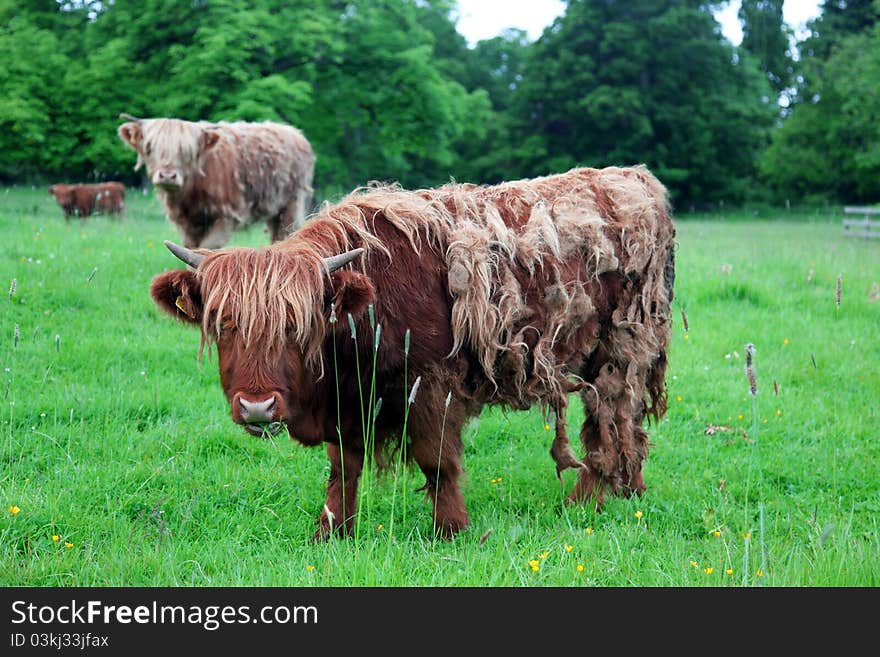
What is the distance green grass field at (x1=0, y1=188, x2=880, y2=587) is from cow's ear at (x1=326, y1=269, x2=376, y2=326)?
70 cm

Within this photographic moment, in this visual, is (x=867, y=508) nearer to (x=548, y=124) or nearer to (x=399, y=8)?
(x=399, y=8)

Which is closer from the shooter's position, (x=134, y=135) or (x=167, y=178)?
(x=167, y=178)

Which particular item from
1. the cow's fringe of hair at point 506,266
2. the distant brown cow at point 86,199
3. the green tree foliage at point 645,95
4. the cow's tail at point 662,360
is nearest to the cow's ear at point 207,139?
the cow's fringe of hair at point 506,266

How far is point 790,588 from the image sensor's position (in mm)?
2971

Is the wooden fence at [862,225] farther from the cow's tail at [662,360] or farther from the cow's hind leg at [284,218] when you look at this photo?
the cow's tail at [662,360]

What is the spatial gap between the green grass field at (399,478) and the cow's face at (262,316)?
1.07ft

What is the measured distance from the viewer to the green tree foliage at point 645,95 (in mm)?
35219

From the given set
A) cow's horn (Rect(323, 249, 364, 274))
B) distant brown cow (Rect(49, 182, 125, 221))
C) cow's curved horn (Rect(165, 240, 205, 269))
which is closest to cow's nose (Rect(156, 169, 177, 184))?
cow's curved horn (Rect(165, 240, 205, 269))

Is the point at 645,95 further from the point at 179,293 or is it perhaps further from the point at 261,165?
the point at 179,293

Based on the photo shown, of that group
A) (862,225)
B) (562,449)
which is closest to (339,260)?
(562,449)

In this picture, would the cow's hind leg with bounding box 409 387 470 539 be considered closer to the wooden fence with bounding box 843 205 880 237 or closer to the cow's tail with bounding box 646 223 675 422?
the cow's tail with bounding box 646 223 675 422

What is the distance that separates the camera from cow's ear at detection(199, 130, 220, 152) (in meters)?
9.97

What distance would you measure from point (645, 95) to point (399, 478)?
110 ft

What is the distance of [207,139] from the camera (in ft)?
32.9
